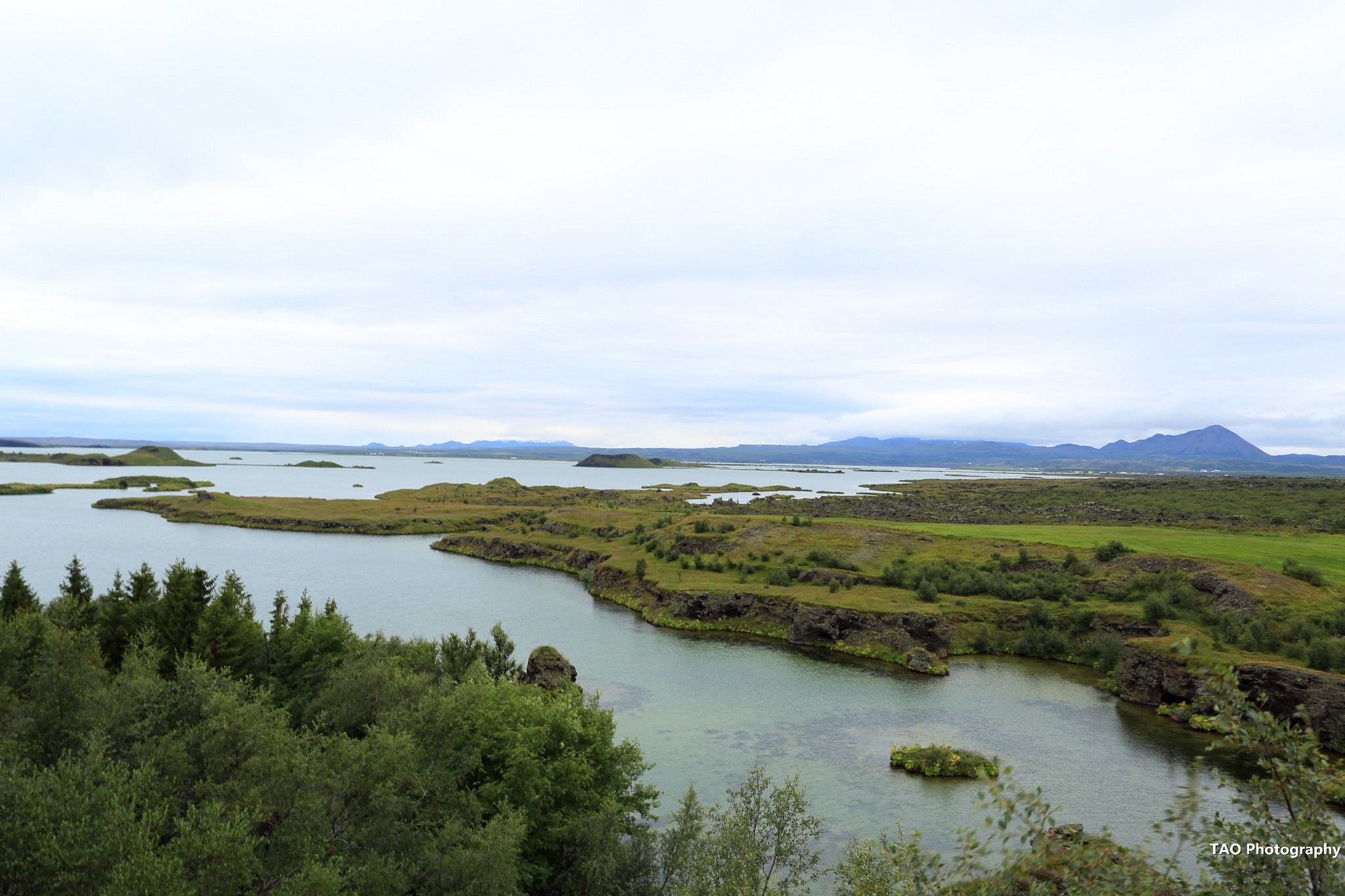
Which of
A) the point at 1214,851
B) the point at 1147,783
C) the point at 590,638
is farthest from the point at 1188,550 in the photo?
the point at 1214,851

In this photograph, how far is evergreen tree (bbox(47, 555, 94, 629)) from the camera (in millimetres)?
37188

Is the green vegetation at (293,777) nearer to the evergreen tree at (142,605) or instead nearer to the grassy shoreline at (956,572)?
the evergreen tree at (142,605)

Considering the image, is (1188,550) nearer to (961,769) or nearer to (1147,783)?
(1147,783)

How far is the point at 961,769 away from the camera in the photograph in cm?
3584

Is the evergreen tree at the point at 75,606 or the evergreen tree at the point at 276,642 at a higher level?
the evergreen tree at the point at 75,606

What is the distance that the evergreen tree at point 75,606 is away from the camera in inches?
1464

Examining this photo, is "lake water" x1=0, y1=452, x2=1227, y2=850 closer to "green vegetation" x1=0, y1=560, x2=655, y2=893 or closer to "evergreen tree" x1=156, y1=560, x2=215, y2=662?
"green vegetation" x1=0, y1=560, x2=655, y2=893

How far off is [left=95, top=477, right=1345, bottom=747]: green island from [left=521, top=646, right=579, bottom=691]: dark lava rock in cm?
2014

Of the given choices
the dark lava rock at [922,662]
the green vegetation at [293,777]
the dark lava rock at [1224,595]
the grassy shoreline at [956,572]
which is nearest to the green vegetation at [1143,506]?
the grassy shoreline at [956,572]

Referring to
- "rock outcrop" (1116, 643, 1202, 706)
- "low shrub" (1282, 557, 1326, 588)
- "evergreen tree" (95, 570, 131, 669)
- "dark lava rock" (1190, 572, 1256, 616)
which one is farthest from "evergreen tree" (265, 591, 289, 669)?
"low shrub" (1282, 557, 1326, 588)

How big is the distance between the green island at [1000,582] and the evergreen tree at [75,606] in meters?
Answer: 44.6

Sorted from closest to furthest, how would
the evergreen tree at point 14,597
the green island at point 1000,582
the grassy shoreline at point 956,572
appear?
the evergreen tree at point 14,597, the green island at point 1000,582, the grassy shoreline at point 956,572

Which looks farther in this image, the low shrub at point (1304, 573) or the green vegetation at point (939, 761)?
the low shrub at point (1304, 573)

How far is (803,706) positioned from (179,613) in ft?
131
